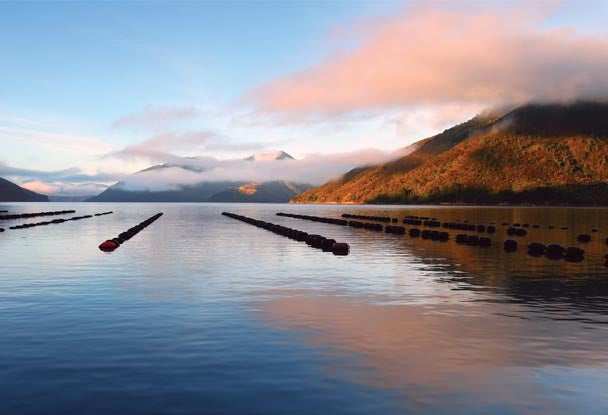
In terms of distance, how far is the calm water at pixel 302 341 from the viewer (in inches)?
539

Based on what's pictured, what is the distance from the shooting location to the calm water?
44.9ft

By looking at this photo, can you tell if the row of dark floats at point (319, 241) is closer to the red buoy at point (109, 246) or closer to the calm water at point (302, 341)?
the calm water at point (302, 341)

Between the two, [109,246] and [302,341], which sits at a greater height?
[109,246]

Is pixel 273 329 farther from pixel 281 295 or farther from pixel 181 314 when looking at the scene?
pixel 281 295

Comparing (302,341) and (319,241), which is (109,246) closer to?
(319,241)

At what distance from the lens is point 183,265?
44062mm

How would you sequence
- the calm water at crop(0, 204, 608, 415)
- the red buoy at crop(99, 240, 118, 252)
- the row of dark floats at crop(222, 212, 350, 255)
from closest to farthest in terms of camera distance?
the calm water at crop(0, 204, 608, 415), the row of dark floats at crop(222, 212, 350, 255), the red buoy at crop(99, 240, 118, 252)

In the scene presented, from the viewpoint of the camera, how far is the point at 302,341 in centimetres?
1944

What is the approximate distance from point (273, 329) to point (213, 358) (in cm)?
445

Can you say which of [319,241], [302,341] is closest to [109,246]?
[319,241]

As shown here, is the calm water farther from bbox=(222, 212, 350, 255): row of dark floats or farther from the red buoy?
the red buoy

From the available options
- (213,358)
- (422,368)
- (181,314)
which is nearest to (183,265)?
(181,314)

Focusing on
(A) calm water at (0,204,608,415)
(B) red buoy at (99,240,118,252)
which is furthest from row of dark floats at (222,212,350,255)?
(B) red buoy at (99,240,118,252)

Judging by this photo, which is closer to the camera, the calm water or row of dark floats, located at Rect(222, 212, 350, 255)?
the calm water
